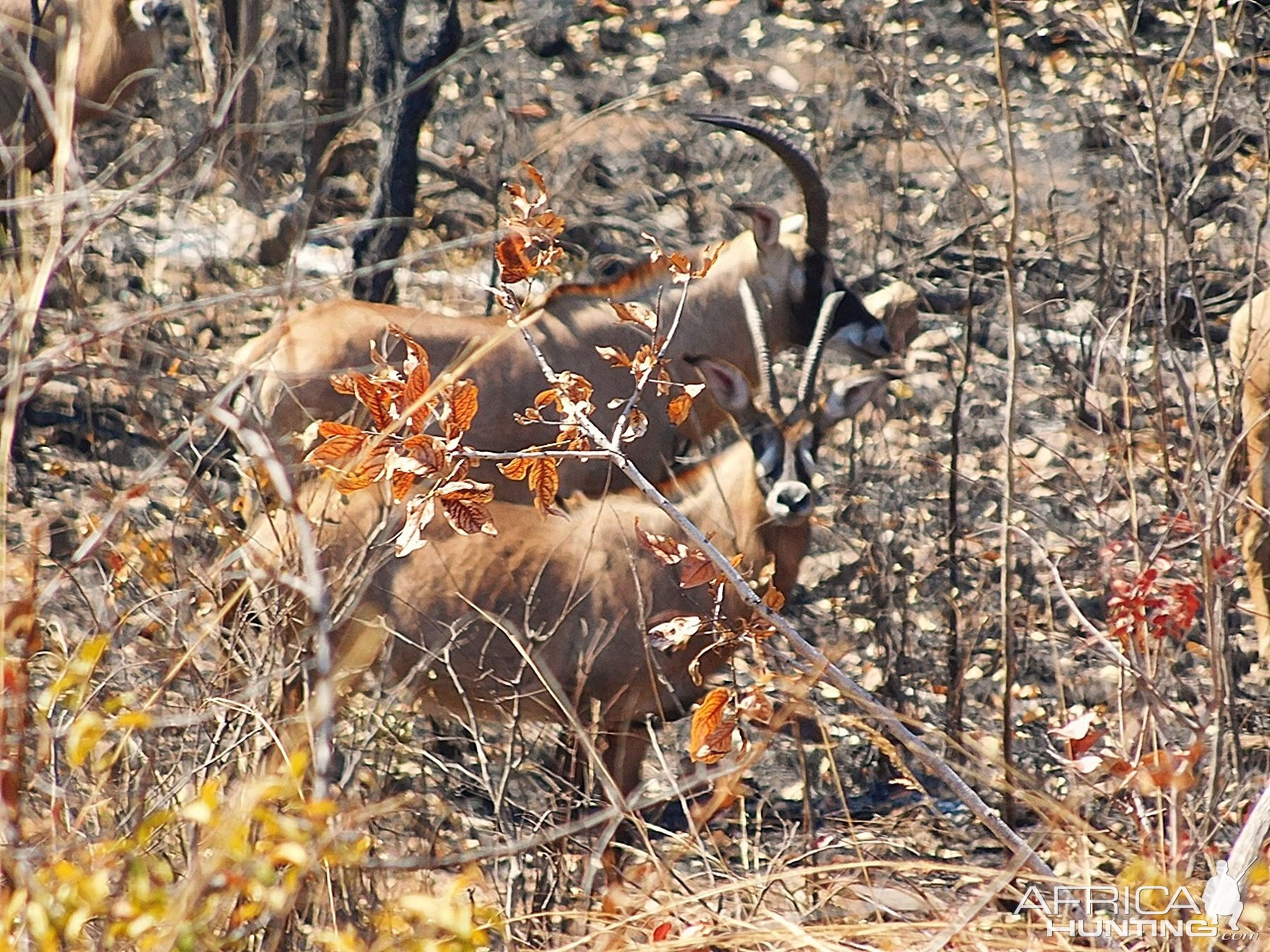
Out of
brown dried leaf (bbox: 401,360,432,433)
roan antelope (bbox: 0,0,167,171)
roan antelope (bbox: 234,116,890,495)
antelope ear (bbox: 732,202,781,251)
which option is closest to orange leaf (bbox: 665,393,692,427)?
brown dried leaf (bbox: 401,360,432,433)

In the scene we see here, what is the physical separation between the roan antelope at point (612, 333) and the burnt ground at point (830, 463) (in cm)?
41

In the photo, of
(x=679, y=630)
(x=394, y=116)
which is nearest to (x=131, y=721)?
(x=679, y=630)

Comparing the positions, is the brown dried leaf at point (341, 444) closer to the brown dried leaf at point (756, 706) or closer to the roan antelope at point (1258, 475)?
the brown dried leaf at point (756, 706)

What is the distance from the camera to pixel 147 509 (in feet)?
20.3

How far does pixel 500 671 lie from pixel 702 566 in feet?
5.22

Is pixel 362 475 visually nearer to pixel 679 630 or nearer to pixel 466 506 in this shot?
pixel 466 506

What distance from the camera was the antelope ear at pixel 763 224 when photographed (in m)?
6.49

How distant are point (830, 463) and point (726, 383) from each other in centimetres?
279

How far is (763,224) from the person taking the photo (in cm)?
658

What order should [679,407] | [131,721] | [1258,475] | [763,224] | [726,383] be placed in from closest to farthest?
[131,721], [679,407], [726,383], [1258,475], [763,224]

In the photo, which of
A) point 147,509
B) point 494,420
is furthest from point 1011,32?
point 147,509

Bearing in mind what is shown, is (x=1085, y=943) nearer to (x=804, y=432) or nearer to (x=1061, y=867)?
(x=1061, y=867)

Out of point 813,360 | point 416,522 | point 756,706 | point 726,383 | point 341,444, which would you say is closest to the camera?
point 416,522

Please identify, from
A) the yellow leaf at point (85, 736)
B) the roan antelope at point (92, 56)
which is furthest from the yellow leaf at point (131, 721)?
the roan antelope at point (92, 56)
